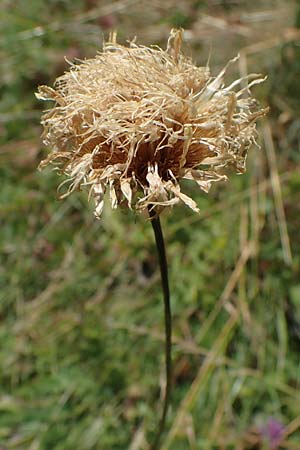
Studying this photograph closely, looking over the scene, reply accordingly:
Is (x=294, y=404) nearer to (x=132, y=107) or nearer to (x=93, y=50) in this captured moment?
(x=132, y=107)

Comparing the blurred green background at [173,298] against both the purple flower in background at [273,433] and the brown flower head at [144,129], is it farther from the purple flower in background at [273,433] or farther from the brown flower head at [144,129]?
the brown flower head at [144,129]

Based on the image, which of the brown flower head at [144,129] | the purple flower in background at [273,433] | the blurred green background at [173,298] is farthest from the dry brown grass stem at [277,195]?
the brown flower head at [144,129]

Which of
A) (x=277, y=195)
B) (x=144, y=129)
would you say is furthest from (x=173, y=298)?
(x=144, y=129)

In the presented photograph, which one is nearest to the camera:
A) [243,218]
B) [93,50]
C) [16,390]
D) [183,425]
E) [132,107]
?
[132,107]

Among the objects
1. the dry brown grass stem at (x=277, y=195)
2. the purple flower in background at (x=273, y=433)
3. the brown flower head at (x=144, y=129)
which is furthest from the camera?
the dry brown grass stem at (x=277, y=195)

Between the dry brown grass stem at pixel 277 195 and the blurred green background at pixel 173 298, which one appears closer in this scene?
the blurred green background at pixel 173 298

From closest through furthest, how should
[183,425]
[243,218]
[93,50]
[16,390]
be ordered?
[183,425], [16,390], [243,218], [93,50]

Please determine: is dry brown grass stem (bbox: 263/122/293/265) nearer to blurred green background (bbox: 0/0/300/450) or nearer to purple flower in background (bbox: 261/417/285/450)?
blurred green background (bbox: 0/0/300/450)

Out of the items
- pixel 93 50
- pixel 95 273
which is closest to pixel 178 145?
pixel 95 273
